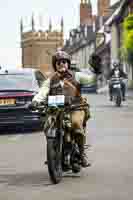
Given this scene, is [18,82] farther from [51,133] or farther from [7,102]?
[51,133]

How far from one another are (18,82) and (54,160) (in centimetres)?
901

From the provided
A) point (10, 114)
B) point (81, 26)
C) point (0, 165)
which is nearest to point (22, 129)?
point (10, 114)

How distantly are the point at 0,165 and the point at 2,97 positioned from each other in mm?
5694

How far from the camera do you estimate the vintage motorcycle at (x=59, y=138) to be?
972 centimetres

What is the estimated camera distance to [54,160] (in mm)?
9711

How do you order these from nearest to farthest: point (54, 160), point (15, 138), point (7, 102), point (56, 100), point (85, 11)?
point (54, 160), point (56, 100), point (15, 138), point (7, 102), point (85, 11)

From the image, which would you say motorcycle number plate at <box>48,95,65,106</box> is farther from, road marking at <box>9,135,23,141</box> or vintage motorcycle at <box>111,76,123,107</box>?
vintage motorcycle at <box>111,76,123,107</box>

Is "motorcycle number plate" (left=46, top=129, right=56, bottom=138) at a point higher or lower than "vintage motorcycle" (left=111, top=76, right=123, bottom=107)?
higher

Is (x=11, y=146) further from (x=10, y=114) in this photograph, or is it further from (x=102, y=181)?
(x=102, y=181)

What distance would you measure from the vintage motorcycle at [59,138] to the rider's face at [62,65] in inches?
15.0

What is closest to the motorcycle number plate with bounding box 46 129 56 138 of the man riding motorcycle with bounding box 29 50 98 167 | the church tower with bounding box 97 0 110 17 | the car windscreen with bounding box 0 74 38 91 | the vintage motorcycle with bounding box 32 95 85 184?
the vintage motorcycle with bounding box 32 95 85 184

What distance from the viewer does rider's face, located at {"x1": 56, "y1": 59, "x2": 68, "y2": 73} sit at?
10.2 m

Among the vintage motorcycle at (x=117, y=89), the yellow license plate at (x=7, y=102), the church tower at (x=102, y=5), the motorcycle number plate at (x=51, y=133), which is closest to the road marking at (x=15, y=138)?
the yellow license plate at (x=7, y=102)

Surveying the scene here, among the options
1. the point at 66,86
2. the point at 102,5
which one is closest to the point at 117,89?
the point at 66,86
